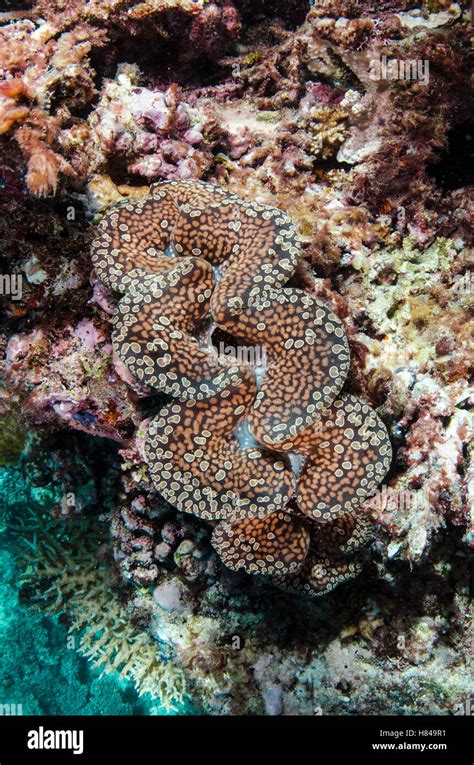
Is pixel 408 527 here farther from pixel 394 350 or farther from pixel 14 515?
pixel 14 515

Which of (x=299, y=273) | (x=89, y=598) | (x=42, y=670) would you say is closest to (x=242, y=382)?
(x=299, y=273)

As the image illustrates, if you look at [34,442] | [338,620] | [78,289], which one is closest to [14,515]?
[34,442]

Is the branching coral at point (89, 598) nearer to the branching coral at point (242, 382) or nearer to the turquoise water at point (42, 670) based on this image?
the turquoise water at point (42, 670)

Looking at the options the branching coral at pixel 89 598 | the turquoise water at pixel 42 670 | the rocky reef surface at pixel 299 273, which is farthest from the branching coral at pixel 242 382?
the turquoise water at pixel 42 670

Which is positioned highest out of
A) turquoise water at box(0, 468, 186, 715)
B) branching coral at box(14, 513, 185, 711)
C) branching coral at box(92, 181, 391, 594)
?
branching coral at box(92, 181, 391, 594)

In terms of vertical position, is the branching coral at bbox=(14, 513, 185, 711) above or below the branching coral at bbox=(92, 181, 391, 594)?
below

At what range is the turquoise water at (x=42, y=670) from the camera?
235 inches

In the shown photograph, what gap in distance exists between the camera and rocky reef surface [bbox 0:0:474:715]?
372 cm

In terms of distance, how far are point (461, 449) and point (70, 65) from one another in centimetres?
433

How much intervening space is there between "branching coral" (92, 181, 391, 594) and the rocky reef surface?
1.19 ft

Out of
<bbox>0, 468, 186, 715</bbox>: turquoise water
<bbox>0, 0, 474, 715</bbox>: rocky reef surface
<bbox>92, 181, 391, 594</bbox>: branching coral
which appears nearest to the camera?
<bbox>92, 181, 391, 594</bbox>: branching coral

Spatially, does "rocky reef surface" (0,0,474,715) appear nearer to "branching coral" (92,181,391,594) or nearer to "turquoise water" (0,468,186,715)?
"branching coral" (92,181,391,594)

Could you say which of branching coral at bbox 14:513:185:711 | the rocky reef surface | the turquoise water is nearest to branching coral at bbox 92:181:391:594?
the rocky reef surface
